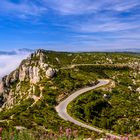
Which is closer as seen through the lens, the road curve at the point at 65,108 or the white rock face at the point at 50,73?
the road curve at the point at 65,108

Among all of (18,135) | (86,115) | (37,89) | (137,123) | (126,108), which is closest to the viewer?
(18,135)

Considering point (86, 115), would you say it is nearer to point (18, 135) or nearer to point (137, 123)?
point (137, 123)

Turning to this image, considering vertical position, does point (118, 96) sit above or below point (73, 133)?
below

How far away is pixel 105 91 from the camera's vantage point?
156125 mm

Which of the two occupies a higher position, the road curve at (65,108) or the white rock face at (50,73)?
the white rock face at (50,73)

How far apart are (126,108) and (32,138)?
12476 cm

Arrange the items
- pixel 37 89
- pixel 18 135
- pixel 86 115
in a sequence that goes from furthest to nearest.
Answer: pixel 37 89
pixel 86 115
pixel 18 135

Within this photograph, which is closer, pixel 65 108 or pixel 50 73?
pixel 65 108

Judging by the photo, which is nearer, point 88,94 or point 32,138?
point 32,138

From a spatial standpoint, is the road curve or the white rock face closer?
the road curve

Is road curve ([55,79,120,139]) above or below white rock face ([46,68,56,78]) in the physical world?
below

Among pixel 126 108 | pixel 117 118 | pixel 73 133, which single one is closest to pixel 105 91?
pixel 126 108

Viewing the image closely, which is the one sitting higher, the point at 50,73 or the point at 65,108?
the point at 50,73

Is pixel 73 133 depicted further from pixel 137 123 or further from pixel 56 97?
pixel 56 97
